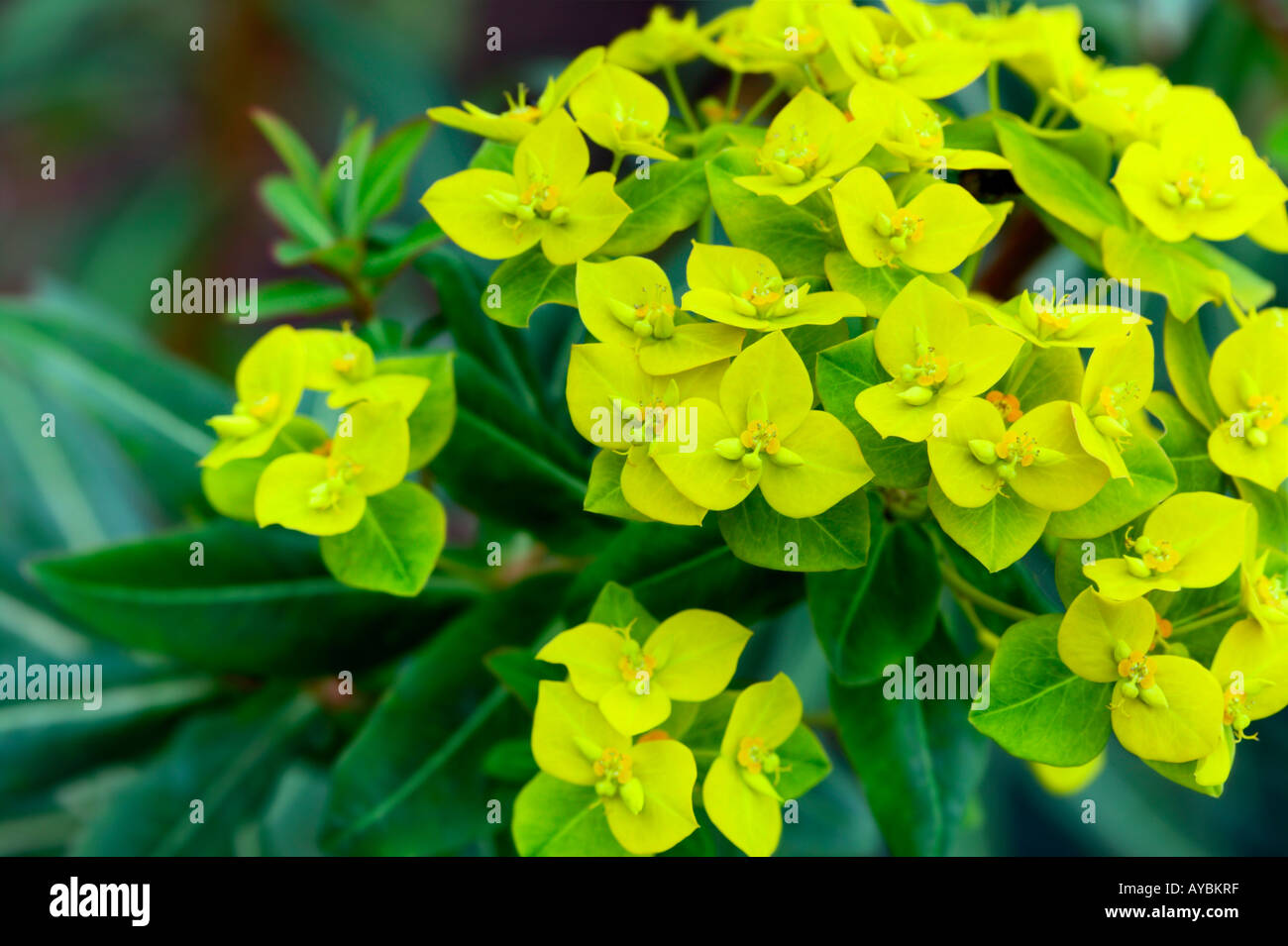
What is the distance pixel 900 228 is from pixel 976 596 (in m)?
0.30

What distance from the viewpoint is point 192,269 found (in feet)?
8.45

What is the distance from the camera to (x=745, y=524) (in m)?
0.70

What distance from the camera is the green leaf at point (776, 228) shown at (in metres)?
0.72

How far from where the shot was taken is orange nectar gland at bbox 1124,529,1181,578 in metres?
0.66

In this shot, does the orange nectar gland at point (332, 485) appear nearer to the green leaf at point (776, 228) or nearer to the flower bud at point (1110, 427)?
the green leaf at point (776, 228)

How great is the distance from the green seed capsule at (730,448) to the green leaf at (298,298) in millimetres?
504

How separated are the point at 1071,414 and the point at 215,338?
2.12 metres

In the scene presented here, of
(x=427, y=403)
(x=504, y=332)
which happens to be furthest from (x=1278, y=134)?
(x=427, y=403)

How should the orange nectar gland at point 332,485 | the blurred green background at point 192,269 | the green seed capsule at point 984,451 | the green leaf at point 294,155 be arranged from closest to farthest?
the green seed capsule at point 984,451
the orange nectar gland at point 332,485
the green leaf at point 294,155
the blurred green background at point 192,269

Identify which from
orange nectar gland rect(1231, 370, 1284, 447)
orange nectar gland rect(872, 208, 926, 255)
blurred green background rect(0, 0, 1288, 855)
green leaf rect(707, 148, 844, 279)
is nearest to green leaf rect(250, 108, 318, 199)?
A: blurred green background rect(0, 0, 1288, 855)

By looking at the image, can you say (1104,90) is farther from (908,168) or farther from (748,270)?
(748,270)

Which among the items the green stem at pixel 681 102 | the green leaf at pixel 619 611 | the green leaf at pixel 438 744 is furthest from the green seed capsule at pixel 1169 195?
the green leaf at pixel 438 744
